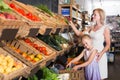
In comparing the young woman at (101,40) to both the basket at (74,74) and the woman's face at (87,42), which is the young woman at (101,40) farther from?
the basket at (74,74)

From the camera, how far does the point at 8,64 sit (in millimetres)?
3166

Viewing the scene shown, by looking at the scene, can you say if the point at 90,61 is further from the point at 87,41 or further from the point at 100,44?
the point at 100,44

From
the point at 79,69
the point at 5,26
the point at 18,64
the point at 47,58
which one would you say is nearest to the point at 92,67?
the point at 79,69

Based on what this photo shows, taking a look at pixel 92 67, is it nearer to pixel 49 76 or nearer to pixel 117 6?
pixel 49 76

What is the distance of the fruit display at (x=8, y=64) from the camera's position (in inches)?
117

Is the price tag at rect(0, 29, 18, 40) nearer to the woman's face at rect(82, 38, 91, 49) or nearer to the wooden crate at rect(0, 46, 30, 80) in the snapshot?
the wooden crate at rect(0, 46, 30, 80)

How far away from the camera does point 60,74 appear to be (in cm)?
463

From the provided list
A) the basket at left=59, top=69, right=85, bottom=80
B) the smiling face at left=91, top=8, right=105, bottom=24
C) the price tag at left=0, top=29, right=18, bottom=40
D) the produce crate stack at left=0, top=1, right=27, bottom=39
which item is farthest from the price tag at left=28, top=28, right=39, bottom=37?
the smiling face at left=91, top=8, right=105, bottom=24

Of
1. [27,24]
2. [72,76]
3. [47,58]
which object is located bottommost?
[72,76]

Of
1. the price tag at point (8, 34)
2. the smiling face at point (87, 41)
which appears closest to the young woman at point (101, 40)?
the smiling face at point (87, 41)

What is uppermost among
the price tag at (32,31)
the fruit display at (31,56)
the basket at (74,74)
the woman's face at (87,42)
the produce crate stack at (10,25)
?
the produce crate stack at (10,25)

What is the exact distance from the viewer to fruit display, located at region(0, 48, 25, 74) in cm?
298

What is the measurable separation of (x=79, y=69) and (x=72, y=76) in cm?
47

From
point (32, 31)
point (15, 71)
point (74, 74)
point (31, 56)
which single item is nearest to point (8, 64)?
point (15, 71)
